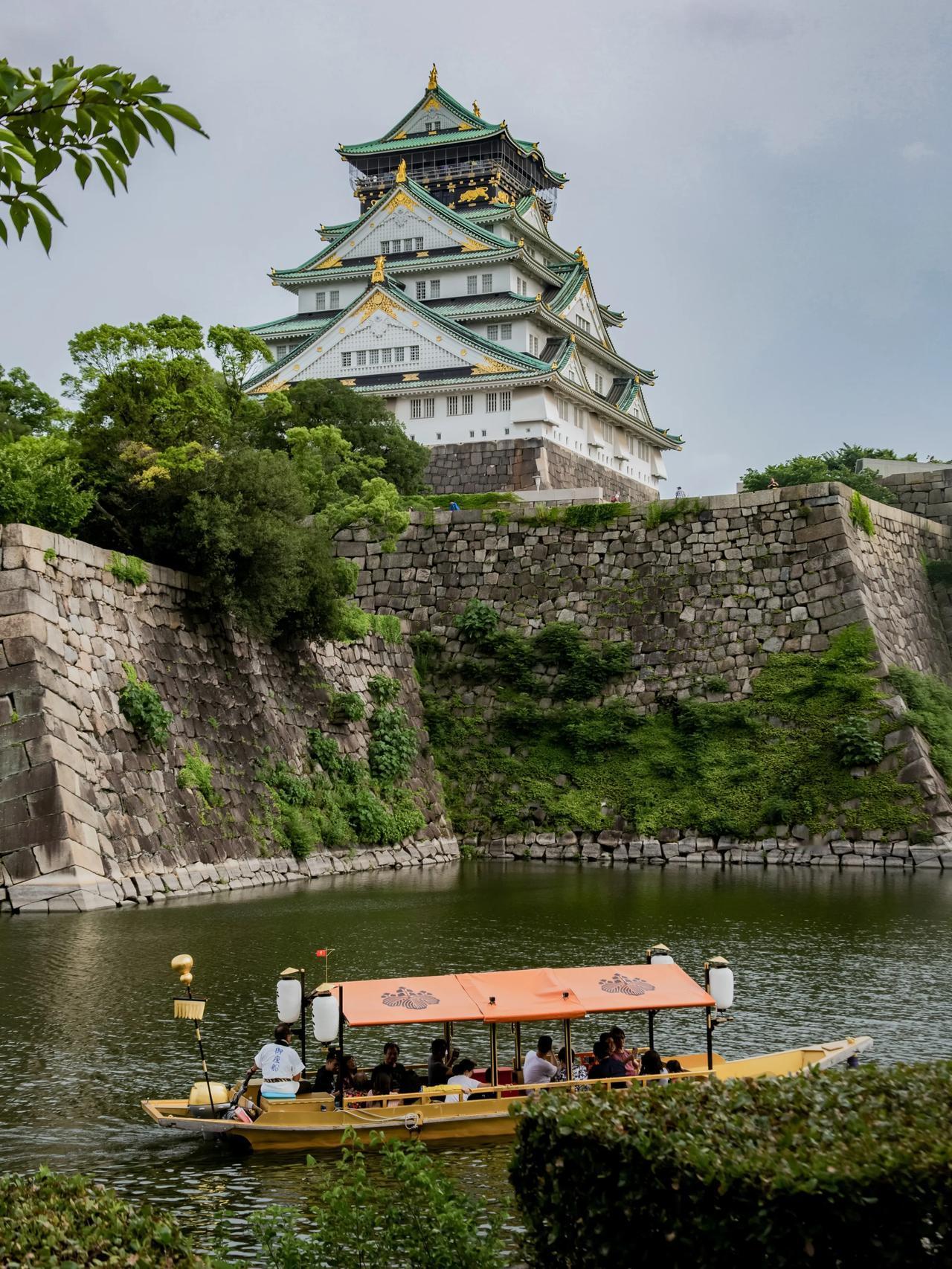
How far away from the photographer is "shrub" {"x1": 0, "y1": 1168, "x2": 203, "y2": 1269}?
536 centimetres

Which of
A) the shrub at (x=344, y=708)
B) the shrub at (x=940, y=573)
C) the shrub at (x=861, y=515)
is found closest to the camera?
the shrub at (x=344, y=708)

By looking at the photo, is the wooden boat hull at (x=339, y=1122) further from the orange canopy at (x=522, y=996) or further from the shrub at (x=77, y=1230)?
the shrub at (x=77, y=1230)

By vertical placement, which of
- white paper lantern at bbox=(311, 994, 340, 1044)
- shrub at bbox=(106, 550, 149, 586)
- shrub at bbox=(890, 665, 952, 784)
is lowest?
white paper lantern at bbox=(311, 994, 340, 1044)

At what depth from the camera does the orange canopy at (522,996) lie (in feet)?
39.1

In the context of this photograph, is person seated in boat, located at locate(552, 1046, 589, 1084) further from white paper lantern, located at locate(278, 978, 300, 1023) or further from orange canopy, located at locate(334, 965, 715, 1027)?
white paper lantern, located at locate(278, 978, 300, 1023)

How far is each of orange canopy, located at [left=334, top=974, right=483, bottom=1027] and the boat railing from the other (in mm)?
553

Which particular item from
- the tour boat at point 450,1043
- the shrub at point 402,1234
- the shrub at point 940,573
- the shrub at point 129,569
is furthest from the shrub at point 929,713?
the shrub at point 402,1234

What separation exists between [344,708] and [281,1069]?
70.1 ft

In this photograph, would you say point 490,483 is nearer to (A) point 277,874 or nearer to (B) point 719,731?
(B) point 719,731

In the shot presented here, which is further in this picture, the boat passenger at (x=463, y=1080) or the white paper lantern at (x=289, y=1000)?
the white paper lantern at (x=289, y=1000)

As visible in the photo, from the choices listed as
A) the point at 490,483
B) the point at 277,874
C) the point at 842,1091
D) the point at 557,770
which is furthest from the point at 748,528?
the point at 842,1091

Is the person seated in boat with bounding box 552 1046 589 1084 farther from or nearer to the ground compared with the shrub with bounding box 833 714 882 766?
nearer to the ground

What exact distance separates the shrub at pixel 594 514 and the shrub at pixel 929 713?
8198 mm

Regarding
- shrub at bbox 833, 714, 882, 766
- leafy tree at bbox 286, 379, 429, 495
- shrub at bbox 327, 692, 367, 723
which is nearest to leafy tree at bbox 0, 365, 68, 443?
leafy tree at bbox 286, 379, 429, 495
